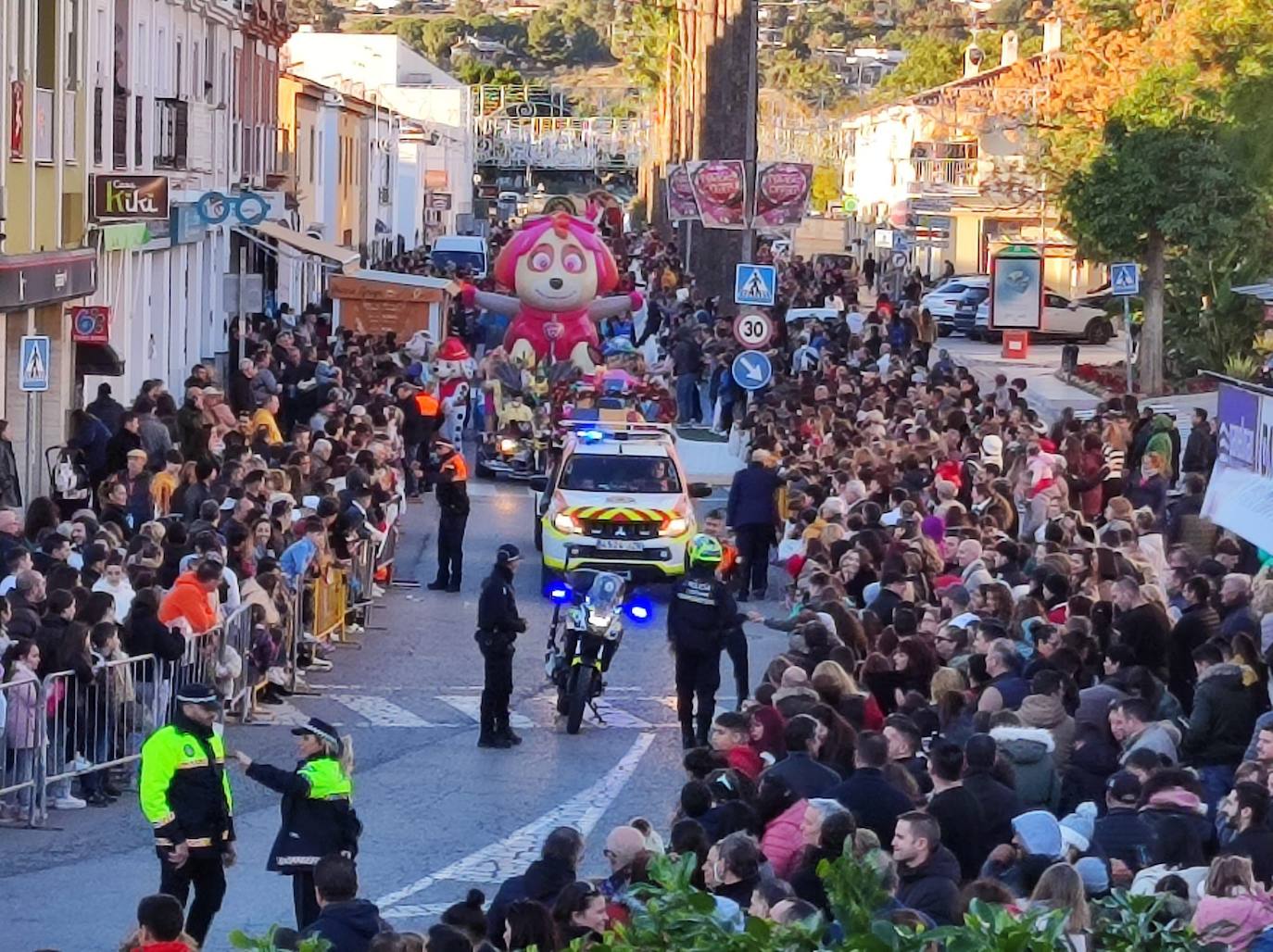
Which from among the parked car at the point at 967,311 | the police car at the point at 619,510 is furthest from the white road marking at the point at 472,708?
the parked car at the point at 967,311

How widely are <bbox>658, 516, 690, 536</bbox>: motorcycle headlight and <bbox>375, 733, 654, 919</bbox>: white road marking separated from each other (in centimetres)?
741

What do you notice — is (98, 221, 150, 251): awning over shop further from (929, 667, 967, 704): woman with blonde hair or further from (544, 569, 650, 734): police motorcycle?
(929, 667, 967, 704): woman with blonde hair

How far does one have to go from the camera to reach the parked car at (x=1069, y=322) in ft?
196

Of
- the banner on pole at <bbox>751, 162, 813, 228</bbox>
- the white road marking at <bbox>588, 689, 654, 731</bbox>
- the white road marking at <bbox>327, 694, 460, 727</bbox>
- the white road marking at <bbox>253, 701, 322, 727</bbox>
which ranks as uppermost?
the banner on pole at <bbox>751, 162, 813, 228</bbox>

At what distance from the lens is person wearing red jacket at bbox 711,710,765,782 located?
43.0 ft

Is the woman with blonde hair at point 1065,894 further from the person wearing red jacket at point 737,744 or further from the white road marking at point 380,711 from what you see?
the white road marking at point 380,711

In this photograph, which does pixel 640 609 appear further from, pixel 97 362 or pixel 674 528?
pixel 97 362

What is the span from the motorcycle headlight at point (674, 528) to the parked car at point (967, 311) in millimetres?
35690

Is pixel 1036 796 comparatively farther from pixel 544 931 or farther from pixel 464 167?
pixel 464 167

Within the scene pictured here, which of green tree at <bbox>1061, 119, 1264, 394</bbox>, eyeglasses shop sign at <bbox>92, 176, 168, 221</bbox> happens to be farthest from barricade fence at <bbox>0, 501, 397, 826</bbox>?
green tree at <bbox>1061, 119, 1264, 394</bbox>

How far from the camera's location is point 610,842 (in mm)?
10539

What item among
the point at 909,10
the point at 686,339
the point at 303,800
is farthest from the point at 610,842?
the point at 909,10

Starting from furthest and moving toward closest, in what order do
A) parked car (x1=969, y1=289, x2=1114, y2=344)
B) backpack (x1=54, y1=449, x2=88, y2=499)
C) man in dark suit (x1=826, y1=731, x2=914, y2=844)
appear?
parked car (x1=969, y1=289, x2=1114, y2=344), backpack (x1=54, y1=449, x2=88, y2=499), man in dark suit (x1=826, y1=731, x2=914, y2=844)

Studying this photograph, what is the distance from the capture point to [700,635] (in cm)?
1800
